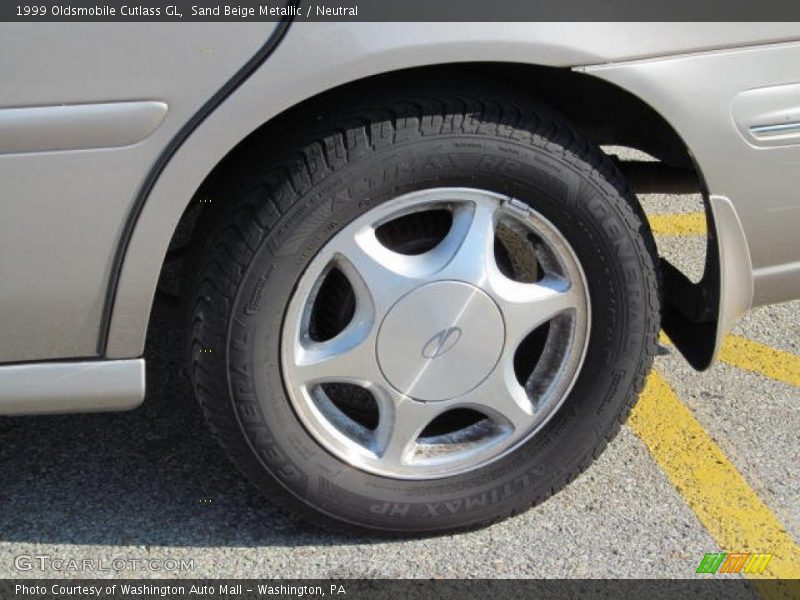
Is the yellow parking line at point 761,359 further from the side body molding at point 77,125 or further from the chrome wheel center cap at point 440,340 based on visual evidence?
the side body molding at point 77,125

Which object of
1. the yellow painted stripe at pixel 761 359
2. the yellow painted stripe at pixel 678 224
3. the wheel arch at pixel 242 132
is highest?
the wheel arch at pixel 242 132

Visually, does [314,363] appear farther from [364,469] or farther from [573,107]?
[573,107]

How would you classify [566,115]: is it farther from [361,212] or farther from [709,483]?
[709,483]

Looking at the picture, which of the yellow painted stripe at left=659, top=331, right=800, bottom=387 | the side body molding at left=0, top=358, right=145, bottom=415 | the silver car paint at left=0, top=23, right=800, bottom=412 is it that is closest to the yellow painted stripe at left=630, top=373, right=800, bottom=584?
the yellow painted stripe at left=659, top=331, right=800, bottom=387

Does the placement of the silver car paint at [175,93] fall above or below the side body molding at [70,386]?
above

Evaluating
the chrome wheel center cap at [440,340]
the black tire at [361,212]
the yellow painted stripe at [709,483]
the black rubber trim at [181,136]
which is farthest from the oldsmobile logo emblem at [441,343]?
the yellow painted stripe at [709,483]

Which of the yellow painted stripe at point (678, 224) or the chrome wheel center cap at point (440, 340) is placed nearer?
the chrome wheel center cap at point (440, 340)

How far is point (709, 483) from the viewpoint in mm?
2691

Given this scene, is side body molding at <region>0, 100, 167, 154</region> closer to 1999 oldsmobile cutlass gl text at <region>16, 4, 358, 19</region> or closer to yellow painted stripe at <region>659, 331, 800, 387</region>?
1999 oldsmobile cutlass gl text at <region>16, 4, 358, 19</region>

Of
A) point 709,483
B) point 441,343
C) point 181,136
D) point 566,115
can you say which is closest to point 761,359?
point 709,483

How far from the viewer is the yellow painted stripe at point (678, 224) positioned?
393 cm

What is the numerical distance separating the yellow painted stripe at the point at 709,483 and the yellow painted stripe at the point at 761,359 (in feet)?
0.88

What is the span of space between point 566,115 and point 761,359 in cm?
115

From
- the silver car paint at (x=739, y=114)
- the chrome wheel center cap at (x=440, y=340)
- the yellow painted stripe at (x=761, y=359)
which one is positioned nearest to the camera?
the silver car paint at (x=739, y=114)
